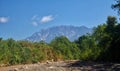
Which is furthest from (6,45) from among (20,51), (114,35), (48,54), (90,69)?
(90,69)

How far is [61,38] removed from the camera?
77.2 m

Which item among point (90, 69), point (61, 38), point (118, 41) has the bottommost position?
point (90, 69)

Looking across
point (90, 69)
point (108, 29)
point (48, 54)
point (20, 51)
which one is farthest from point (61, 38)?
point (90, 69)

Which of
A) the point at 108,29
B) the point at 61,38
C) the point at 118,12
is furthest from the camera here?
the point at 61,38

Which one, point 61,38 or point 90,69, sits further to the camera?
point 61,38

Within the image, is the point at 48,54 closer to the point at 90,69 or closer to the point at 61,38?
the point at 90,69

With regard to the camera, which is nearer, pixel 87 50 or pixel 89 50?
pixel 89 50

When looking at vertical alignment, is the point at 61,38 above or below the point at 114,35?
above

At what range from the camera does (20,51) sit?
36.1 metres

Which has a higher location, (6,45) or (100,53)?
(6,45)

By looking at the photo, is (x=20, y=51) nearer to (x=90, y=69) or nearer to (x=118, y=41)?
(x=118, y=41)

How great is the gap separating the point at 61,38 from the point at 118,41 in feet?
164

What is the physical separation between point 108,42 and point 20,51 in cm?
1088

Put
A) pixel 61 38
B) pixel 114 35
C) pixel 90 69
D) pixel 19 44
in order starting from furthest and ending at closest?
pixel 61 38, pixel 19 44, pixel 114 35, pixel 90 69
